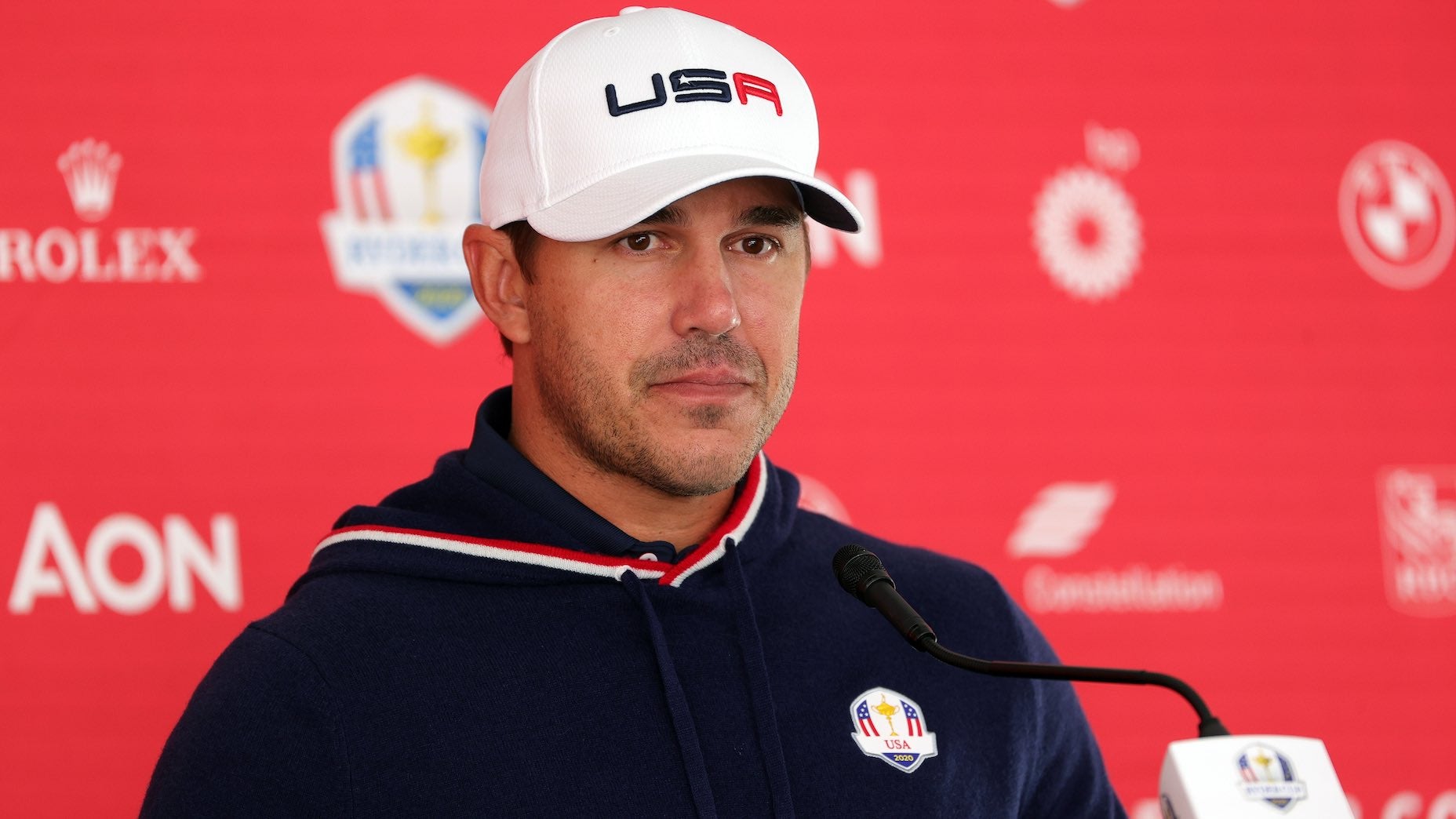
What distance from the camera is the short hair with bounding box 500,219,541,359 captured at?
125 centimetres

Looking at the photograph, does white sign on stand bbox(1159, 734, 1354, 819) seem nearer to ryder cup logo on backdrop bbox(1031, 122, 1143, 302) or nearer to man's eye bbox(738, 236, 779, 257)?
man's eye bbox(738, 236, 779, 257)

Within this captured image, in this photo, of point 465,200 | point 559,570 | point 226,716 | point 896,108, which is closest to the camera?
point 226,716

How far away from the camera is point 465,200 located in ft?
6.24

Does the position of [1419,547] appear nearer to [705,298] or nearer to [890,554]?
[890,554]

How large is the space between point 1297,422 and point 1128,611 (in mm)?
397

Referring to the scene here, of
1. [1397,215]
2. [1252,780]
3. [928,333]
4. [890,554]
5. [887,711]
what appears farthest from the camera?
[1397,215]

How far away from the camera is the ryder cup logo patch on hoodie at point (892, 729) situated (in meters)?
1.19

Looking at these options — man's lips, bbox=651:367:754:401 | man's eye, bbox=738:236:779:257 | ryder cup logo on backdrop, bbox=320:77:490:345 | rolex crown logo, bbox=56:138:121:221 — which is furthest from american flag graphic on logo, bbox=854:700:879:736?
rolex crown logo, bbox=56:138:121:221

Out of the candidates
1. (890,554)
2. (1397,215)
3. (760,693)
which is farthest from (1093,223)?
(760,693)

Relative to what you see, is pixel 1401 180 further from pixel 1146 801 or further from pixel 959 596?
pixel 959 596

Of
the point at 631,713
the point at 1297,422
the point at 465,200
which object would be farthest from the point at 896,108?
the point at 631,713

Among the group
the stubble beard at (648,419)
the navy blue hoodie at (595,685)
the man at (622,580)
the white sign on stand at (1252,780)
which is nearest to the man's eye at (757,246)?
the man at (622,580)

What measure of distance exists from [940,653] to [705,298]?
1.19 feet

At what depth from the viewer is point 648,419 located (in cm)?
118
